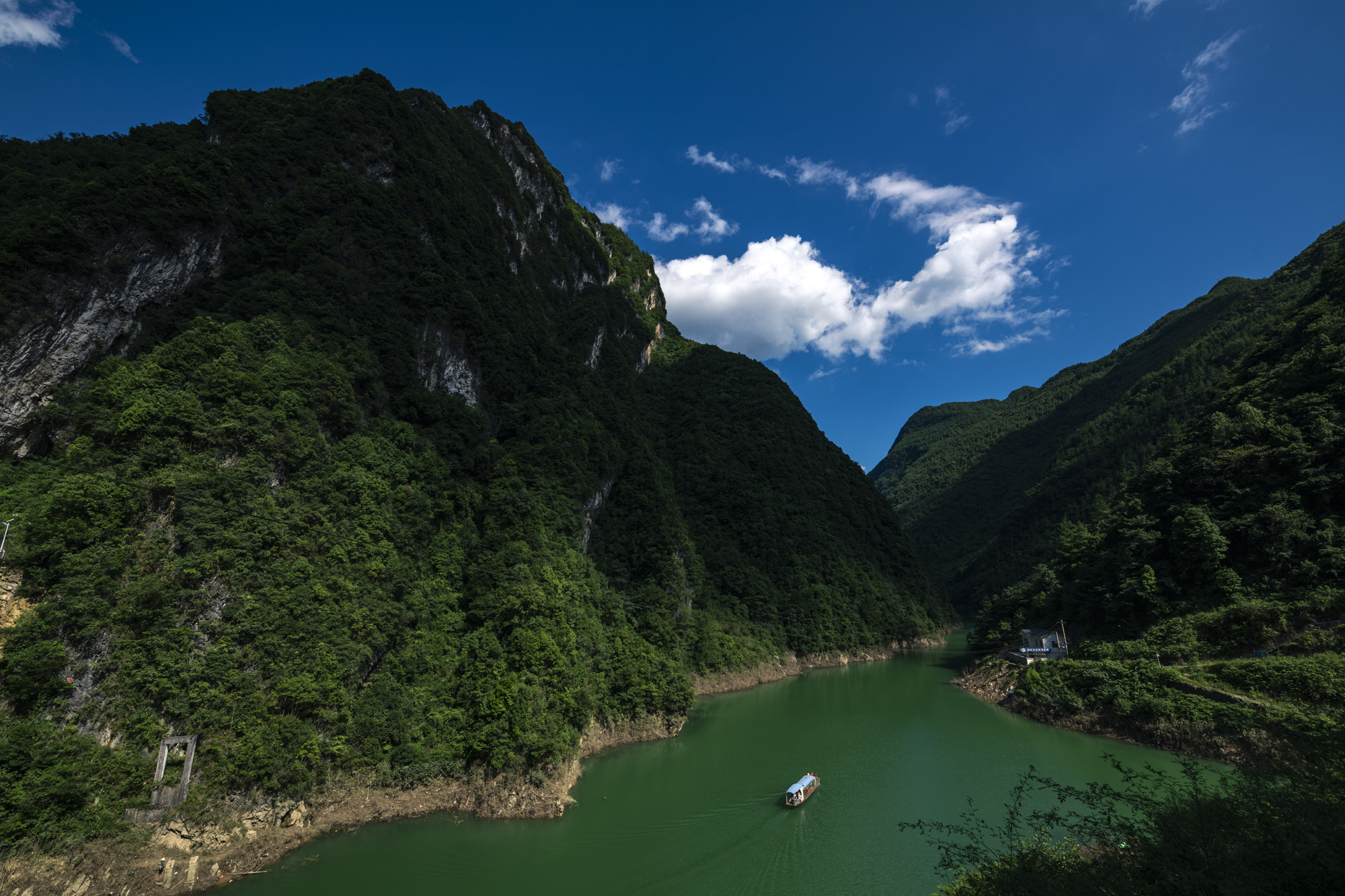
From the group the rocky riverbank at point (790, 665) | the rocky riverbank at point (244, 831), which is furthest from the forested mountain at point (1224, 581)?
the rocky riverbank at point (244, 831)

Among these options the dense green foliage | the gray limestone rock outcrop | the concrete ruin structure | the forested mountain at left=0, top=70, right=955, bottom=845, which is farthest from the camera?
the gray limestone rock outcrop

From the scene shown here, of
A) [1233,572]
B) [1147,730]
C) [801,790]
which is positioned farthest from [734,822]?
[1233,572]

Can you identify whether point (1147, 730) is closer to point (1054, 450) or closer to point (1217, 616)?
point (1217, 616)

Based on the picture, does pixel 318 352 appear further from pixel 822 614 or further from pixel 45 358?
pixel 822 614

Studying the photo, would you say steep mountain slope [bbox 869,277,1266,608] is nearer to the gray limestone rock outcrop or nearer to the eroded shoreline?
the eroded shoreline

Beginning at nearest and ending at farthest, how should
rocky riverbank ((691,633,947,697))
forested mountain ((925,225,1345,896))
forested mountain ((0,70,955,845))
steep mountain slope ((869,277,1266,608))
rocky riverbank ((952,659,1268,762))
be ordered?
forested mountain ((925,225,1345,896))
forested mountain ((0,70,955,845))
rocky riverbank ((952,659,1268,762))
rocky riverbank ((691,633,947,697))
steep mountain slope ((869,277,1266,608))

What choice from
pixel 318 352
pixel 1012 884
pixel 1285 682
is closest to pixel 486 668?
pixel 318 352

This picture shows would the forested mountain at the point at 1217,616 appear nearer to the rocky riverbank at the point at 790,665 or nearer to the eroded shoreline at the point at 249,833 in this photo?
the eroded shoreline at the point at 249,833

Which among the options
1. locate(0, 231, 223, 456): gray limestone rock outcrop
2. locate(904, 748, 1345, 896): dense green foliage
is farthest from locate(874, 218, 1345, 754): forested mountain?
locate(0, 231, 223, 456): gray limestone rock outcrop
